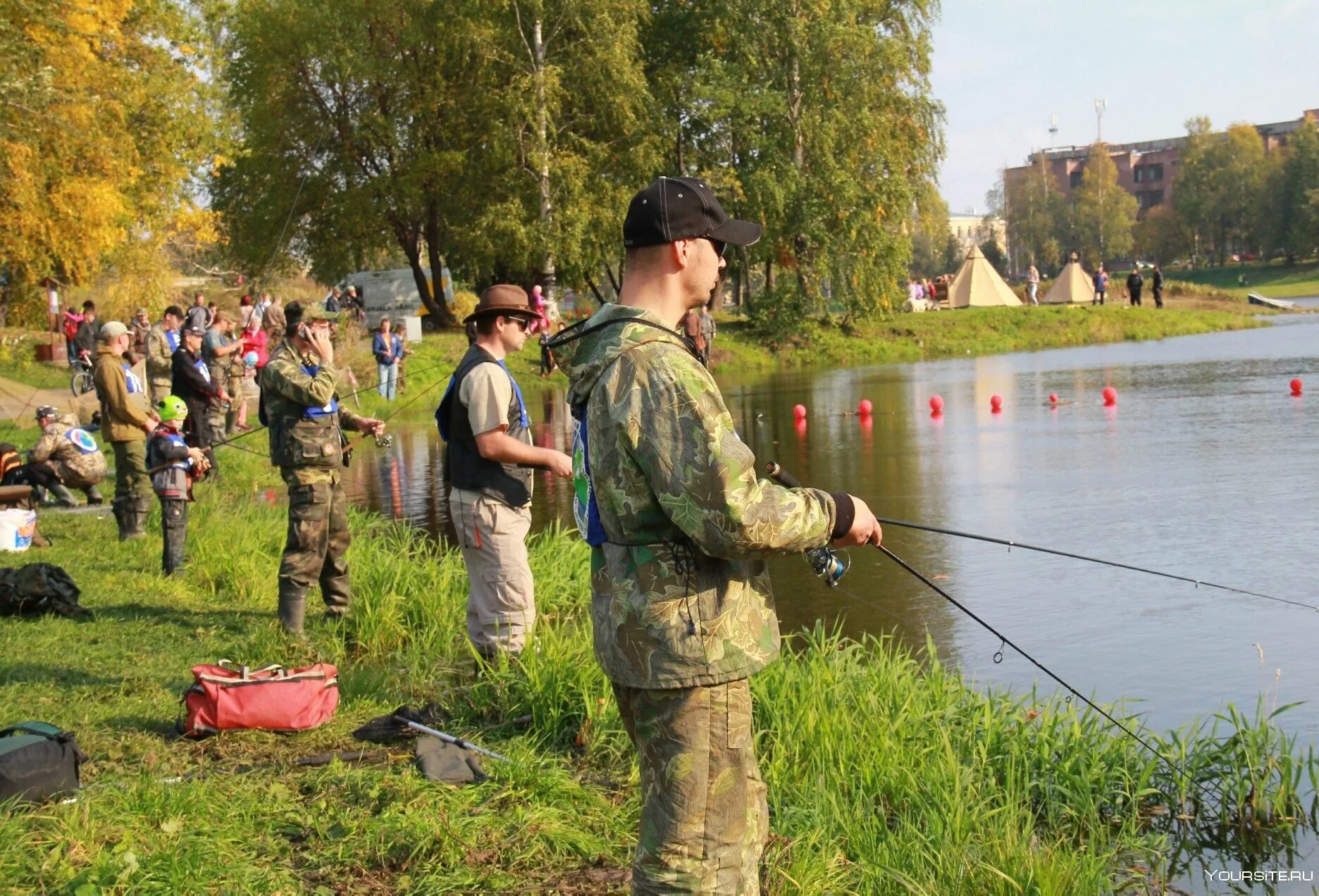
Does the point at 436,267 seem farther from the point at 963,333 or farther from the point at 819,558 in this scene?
the point at 819,558

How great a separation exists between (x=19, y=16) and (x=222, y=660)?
14927mm

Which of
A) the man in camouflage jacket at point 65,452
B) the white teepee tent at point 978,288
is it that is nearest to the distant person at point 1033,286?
the white teepee tent at point 978,288

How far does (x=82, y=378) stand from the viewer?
23688 mm

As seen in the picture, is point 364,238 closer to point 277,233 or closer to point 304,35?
point 277,233

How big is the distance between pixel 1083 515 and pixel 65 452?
9373 mm

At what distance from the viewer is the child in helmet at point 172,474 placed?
9273mm

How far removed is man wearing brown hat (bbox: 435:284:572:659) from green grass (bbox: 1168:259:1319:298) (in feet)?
269

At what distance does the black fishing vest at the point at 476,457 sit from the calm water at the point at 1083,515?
8.66 feet

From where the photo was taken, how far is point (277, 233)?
39.3 metres

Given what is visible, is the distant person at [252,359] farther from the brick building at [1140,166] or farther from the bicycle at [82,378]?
the brick building at [1140,166]

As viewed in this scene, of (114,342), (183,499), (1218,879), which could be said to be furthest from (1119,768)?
(114,342)

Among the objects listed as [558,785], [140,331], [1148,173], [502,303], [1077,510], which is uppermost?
[1148,173]

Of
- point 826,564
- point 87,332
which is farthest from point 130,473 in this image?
point 87,332

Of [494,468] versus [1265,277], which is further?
[1265,277]
